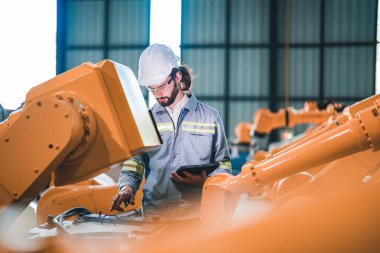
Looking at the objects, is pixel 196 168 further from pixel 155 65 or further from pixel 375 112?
pixel 375 112

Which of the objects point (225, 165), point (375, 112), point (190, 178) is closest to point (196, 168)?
point (190, 178)

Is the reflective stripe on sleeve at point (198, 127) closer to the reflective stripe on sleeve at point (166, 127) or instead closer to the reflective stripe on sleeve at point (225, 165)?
the reflective stripe on sleeve at point (166, 127)

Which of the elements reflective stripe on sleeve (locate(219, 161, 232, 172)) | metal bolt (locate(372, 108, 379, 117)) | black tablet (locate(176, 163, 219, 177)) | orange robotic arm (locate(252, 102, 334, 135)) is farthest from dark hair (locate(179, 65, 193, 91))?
orange robotic arm (locate(252, 102, 334, 135))

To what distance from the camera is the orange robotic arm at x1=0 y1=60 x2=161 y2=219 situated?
1822 mm

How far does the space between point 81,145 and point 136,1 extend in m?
13.8

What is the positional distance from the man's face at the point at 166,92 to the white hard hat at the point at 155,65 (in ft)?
0.24

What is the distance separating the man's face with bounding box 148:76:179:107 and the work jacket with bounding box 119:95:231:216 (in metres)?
0.10

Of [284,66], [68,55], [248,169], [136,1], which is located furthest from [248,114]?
[248,169]

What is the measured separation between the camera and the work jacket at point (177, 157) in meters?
2.88

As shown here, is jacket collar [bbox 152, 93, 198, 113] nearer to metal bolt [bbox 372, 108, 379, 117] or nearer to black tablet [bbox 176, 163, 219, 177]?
black tablet [bbox 176, 163, 219, 177]

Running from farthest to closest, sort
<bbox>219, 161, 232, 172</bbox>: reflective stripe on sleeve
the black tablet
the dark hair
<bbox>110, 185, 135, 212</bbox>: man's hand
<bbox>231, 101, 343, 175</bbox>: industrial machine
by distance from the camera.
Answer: <bbox>231, 101, 343, 175</bbox>: industrial machine < the dark hair < <bbox>219, 161, 232, 172</bbox>: reflective stripe on sleeve < <bbox>110, 185, 135, 212</bbox>: man's hand < the black tablet

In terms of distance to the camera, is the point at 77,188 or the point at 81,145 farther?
the point at 77,188

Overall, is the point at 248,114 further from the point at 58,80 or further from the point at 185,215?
the point at 58,80

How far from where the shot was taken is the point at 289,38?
47.4 ft
